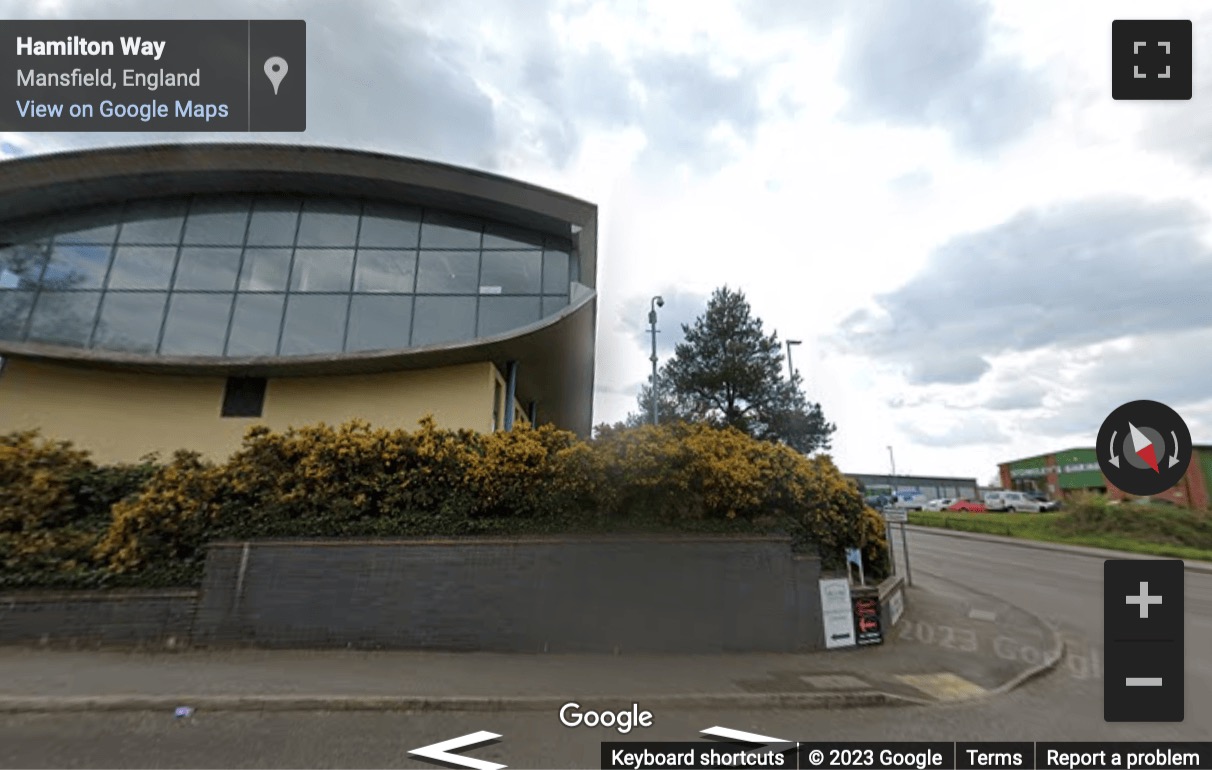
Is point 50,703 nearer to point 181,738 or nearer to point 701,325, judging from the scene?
point 181,738

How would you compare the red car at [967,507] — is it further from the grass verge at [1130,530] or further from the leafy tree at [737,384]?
the leafy tree at [737,384]

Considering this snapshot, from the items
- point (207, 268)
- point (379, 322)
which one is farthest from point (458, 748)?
point (207, 268)

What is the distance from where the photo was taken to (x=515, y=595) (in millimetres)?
7152

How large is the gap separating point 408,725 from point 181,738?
177 centimetres

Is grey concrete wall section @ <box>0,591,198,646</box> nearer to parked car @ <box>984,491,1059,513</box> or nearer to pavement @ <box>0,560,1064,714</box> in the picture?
pavement @ <box>0,560,1064,714</box>

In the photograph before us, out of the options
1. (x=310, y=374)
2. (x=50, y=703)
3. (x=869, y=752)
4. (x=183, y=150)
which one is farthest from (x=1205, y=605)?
(x=183, y=150)

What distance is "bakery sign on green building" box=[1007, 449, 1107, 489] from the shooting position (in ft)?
129

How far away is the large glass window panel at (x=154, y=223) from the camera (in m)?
13.1

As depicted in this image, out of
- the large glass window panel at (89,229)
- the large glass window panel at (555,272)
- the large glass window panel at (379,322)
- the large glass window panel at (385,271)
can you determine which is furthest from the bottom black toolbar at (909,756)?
the large glass window panel at (89,229)

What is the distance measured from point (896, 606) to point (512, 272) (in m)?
10.9

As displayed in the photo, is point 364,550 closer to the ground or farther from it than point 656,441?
closer to the ground

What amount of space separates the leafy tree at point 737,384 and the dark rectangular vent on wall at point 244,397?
14360mm

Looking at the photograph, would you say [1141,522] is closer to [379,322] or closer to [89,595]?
[379,322]

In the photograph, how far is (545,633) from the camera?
7094mm
